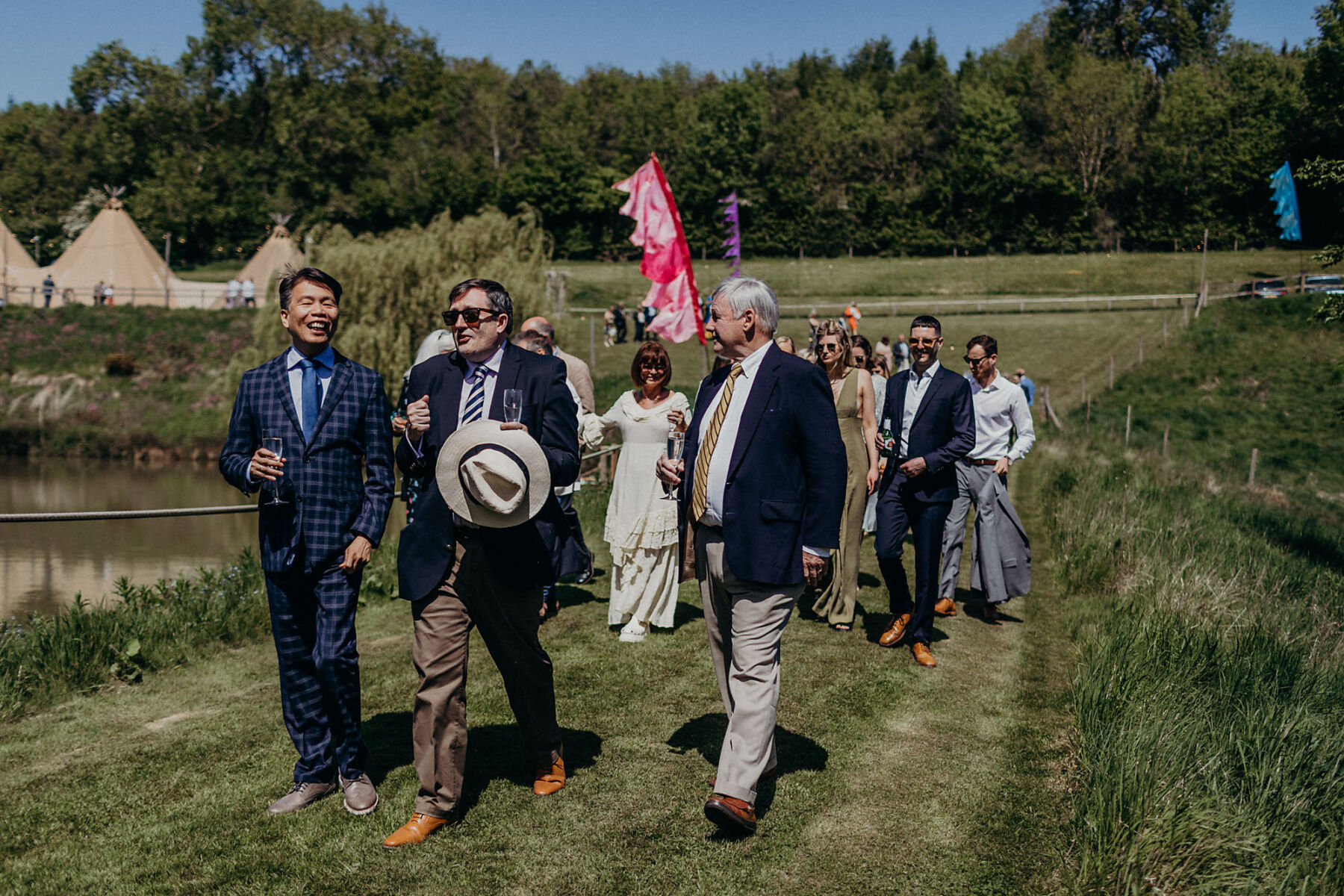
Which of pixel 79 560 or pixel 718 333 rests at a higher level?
pixel 718 333

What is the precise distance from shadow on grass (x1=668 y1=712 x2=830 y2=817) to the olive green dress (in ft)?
7.29

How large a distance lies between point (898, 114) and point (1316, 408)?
189 ft

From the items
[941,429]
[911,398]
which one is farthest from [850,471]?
[941,429]

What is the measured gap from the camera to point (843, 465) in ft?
13.8

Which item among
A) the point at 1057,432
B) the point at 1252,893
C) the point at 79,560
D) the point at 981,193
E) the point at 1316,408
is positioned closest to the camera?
the point at 1252,893

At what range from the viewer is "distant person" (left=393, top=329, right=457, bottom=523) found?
4.24 meters

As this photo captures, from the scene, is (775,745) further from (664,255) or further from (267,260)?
(267,260)

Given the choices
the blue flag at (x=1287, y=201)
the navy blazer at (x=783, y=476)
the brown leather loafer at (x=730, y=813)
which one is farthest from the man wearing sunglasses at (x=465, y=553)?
the blue flag at (x=1287, y=201)

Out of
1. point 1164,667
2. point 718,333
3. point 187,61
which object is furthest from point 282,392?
point 187,61

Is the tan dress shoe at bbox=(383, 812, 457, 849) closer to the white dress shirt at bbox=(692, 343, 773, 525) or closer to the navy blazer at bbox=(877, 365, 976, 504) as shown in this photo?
the white dress shirt at bbox=(692, 343, 773, 525)

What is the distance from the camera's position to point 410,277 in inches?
1158

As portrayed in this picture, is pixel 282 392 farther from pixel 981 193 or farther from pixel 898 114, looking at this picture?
pixel 898 114

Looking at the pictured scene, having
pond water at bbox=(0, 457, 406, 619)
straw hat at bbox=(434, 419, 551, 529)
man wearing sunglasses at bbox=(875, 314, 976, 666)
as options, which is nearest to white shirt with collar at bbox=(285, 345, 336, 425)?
straw hat at bbox=(434, 419, 551, 529)

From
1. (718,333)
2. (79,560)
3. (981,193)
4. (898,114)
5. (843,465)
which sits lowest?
(79,560)
